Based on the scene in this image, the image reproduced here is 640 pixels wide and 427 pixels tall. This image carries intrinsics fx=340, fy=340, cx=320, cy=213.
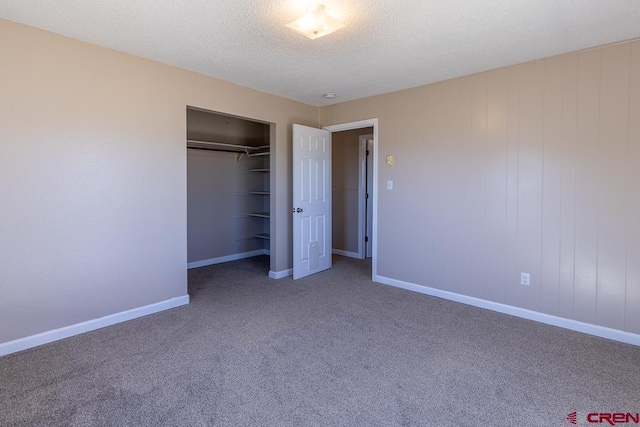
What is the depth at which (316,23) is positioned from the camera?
2.27 m

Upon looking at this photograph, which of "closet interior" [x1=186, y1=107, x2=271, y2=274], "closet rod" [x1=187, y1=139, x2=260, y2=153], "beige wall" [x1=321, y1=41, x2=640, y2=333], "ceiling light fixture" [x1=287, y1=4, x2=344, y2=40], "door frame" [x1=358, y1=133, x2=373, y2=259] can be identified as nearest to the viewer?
"ceiling light fixture" [x1=287, y1=4, x2=344, y2=40]

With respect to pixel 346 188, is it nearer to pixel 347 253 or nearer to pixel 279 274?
pixel 347 253

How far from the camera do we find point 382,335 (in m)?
2.85

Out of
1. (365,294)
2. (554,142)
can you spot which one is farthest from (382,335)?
(554,142)

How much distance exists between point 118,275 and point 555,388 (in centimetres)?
346

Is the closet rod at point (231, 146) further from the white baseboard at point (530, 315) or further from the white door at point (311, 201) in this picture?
the white baseboard at point (530, 315)

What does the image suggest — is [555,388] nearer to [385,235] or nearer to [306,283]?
[385,235]

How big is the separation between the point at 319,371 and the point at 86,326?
207 cm

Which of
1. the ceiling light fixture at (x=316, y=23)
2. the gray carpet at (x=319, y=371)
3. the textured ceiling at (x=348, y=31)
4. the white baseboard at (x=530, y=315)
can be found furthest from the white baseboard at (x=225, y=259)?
the ceiling light fixture at (x=316, y=23)

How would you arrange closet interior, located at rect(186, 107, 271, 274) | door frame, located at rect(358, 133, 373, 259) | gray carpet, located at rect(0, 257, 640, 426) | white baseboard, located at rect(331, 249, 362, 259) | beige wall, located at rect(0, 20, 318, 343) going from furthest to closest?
white baseboard, located at rect(331, 249, 362, 259), door frame, located at rect(358, 133, 373, 259), closet interior, located at rect(186, 107, 271, 274), beige wall, located at rect(0, 20, 318, 343), gray carpet, located at rect(0, 257, 640, 426)

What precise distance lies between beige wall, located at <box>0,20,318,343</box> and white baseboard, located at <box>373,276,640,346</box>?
106 inches

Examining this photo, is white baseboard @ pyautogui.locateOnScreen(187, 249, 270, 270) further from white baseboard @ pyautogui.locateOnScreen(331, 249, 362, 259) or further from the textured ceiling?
the textured ceiling

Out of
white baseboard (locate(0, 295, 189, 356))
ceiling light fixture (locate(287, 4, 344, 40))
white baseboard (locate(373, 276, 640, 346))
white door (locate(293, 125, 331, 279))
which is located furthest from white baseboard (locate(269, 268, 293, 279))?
ceiling light fixture (locate(287, 4, 344, 40))

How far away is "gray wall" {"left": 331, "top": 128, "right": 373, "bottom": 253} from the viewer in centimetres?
602
